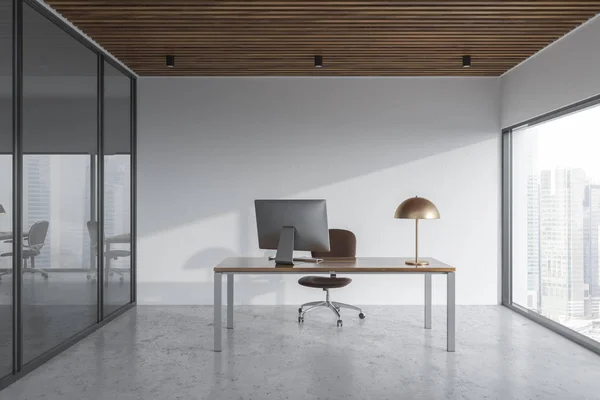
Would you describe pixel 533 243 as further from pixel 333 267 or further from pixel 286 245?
pixel 286 245

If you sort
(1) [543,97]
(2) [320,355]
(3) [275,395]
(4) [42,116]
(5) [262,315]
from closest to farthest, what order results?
(3) [275,395], (4) [42,116], (2) [320,355], (1) [543,97], (5) [262,315]

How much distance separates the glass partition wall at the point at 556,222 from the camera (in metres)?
4.76

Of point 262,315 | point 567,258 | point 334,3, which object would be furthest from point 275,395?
point 567,258

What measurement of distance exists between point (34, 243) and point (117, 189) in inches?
75.1

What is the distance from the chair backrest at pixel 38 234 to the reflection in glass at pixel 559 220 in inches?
187

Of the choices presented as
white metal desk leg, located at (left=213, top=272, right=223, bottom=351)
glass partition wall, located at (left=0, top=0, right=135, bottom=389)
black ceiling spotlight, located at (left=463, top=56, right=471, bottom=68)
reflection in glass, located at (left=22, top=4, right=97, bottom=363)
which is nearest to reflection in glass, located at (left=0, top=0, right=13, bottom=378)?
glass partition wall, located at (left=0, top=0, right=135, bottom=389)

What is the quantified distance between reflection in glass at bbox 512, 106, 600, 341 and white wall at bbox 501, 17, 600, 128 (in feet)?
0.70

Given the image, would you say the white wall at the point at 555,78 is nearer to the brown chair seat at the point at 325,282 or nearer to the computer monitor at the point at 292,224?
the computer monitor at the point at 292,224

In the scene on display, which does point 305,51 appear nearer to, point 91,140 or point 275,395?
point 91,140

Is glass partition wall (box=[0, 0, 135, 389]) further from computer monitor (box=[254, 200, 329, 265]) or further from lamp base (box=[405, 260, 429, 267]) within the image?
lamp base (box=[405, 260, 429, 267])

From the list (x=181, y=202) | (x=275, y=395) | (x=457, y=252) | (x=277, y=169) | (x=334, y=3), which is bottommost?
(x=275, y=395)

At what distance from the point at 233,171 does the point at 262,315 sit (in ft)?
6.11

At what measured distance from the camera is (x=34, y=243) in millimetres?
4047

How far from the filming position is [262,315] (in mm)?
6031
